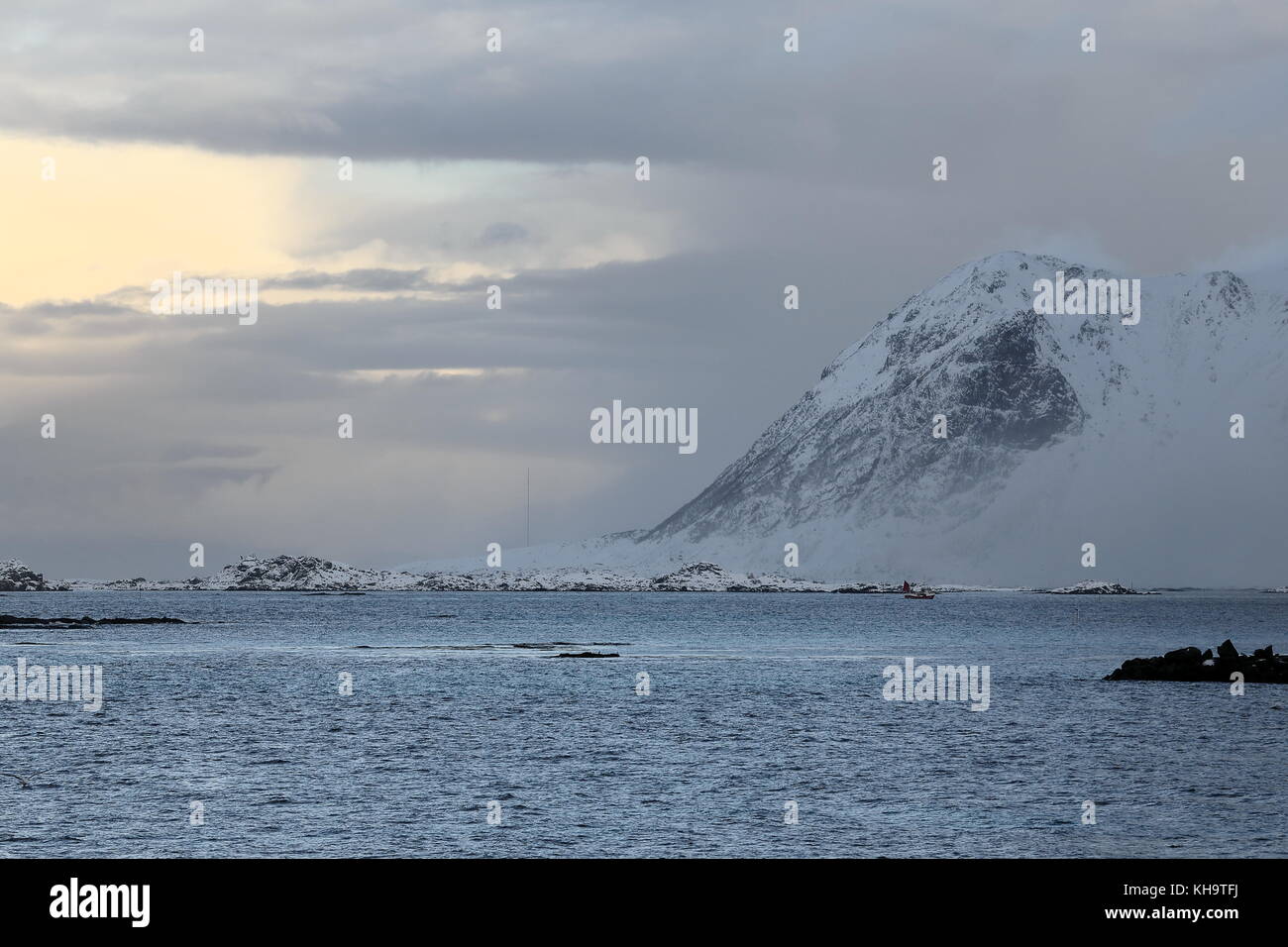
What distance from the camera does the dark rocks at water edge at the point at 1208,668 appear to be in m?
113

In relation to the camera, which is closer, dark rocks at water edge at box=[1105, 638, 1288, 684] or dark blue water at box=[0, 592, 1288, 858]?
dark blue water at box=[0, 592, 1288, 858]

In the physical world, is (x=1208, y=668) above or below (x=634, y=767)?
below

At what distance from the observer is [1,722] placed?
79500mm

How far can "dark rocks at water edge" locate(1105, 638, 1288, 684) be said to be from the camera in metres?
113

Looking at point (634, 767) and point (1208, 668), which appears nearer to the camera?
point (634, 767)

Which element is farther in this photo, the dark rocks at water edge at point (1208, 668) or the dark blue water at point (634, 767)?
the dark rocks at water edge at point (1208, 668)

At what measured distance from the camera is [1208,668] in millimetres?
115875

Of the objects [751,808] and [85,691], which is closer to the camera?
[751,808]
